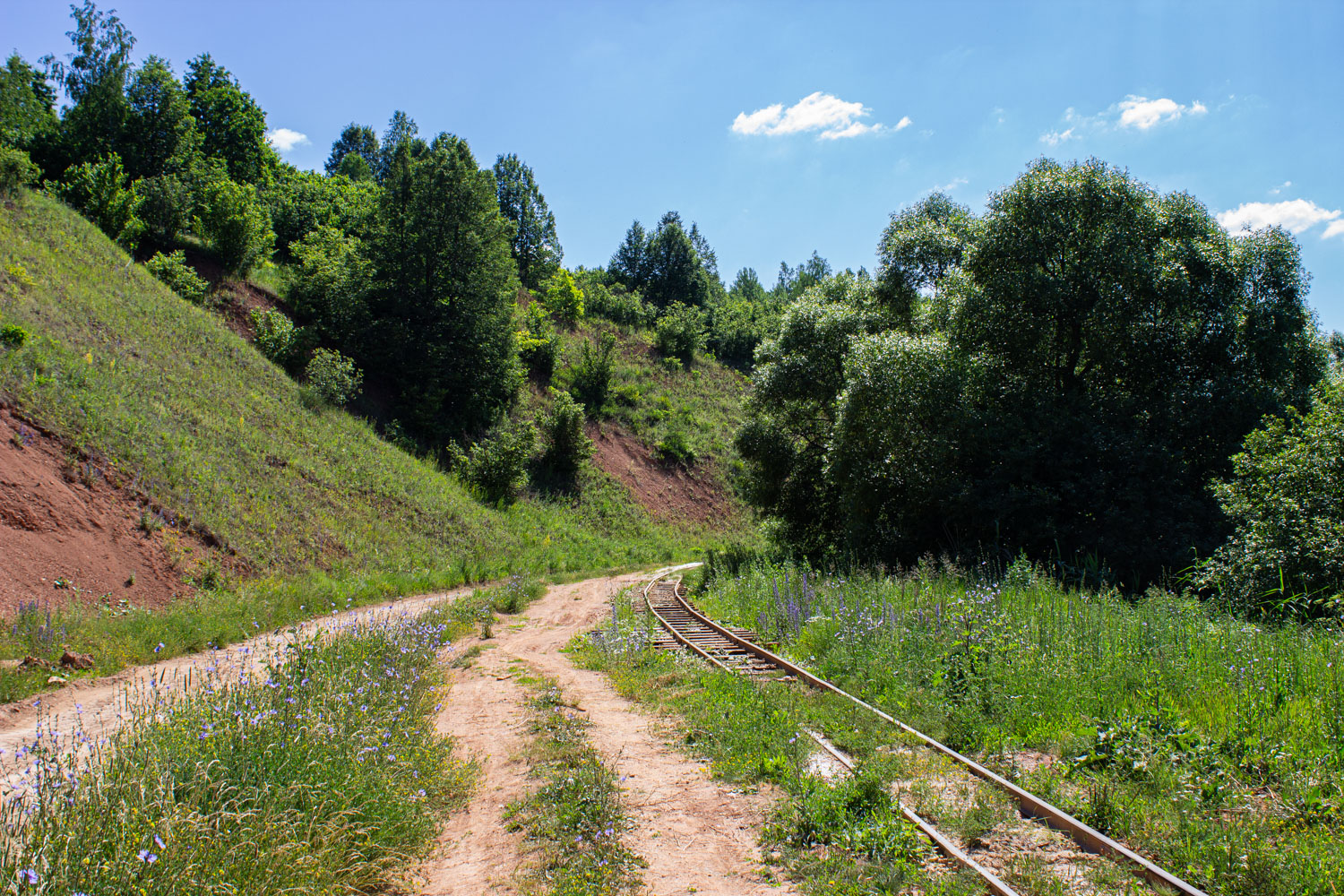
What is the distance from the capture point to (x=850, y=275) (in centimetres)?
2614

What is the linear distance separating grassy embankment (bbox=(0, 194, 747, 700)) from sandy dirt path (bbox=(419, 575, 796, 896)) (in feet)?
17.9

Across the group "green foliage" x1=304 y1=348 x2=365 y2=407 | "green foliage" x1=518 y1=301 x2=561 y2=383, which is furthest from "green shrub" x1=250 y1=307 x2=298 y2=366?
"green foliage" x1=518 y1=301 x2=561 y2=383

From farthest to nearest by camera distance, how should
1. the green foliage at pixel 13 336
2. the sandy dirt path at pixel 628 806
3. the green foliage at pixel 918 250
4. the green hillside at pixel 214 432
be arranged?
1. the green foliage at pixel 918 250
2. the green hillside at pixel 214 432
3. the green foliage at pixel 13 336
4. the sandy dirt path at pixel 628 806

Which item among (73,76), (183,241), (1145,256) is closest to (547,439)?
(183,241)

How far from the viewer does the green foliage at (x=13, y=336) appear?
14.9 metres

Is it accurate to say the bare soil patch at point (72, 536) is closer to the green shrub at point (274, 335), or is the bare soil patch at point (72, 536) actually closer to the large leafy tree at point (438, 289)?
the green shrub at point (274, 335)

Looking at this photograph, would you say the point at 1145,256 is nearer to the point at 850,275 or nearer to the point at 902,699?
the point at 850,275

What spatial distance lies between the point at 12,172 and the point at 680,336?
1496 inches

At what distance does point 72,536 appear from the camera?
12.3 metres

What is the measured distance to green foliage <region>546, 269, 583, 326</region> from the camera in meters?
49.5

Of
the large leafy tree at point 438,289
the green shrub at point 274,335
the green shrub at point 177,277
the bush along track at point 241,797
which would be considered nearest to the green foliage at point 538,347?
the large leafy tree at point 438,289

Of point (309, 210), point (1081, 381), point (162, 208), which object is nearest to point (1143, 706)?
point (1081, 381)

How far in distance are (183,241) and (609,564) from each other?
1018 inches

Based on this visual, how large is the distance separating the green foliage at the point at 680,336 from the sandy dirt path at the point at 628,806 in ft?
145
